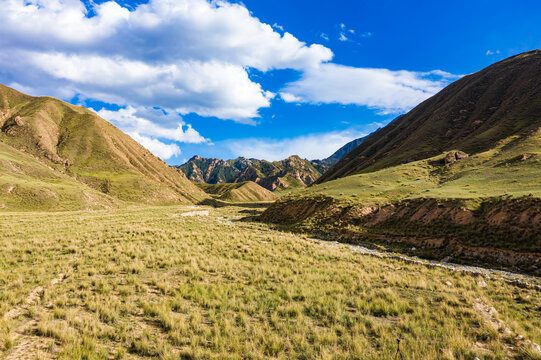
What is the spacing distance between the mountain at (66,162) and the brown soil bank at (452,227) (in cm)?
6902

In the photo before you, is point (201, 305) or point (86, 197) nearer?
point (201, 305)

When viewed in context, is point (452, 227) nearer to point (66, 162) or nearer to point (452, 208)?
point (452, 208)

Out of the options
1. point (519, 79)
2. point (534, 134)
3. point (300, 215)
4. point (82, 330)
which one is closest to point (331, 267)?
point (82, 330)

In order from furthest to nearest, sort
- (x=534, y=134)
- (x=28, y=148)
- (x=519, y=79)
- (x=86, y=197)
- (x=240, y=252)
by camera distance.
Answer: (x=28, y=148), (x=519, y=79), (x=86, y=197), (x=534, y=134), (x=240, y=252)

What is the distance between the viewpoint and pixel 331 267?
624 inches

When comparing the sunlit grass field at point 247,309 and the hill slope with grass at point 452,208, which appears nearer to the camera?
the sunlit grass field at point 247,309

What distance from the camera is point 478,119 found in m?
78.5

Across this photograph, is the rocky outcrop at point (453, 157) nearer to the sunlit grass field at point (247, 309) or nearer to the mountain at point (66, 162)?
the sunlit grass field at point (247, 309)

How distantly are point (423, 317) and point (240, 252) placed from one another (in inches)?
515

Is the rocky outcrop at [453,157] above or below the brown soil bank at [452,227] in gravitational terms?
above

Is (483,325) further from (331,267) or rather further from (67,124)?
(67,124)

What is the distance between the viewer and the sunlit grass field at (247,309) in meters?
6.99

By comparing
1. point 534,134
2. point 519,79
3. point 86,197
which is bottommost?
point 86,197

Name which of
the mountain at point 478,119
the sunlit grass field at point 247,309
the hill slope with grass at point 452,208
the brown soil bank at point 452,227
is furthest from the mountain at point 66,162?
the mountain at point 478,119
